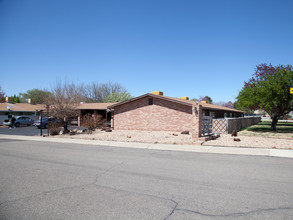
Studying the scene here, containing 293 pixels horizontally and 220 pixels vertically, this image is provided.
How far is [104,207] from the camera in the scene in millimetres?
4535

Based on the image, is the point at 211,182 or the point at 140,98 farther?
the point at 140,98

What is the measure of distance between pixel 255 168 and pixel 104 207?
564 cm

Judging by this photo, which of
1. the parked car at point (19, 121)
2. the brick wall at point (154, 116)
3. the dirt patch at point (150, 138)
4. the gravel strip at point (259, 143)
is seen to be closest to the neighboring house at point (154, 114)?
the brick wall at point (154, 116)

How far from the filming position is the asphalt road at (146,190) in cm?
431

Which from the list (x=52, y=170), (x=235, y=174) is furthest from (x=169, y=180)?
(x=52, y=170)

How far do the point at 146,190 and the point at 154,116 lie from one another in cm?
2020

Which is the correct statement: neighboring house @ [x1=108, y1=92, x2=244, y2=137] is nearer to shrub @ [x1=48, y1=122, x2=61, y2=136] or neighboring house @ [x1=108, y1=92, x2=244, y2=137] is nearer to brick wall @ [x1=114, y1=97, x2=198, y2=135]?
brick wall @ [x1=114, y1=97, x2=198, y2=135]

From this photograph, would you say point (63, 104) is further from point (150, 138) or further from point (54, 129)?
point (150, 138)

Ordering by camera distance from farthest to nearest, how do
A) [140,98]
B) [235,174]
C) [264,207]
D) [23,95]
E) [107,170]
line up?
[23,95]
[140,98]
[107,170]
[235,174]
[264,207]

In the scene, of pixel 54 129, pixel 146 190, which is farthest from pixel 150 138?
pixel 146 190

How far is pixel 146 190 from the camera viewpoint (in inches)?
218

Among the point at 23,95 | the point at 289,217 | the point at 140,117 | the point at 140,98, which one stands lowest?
the point at 289,217

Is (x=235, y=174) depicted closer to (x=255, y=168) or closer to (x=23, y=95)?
(x=255, y=168)

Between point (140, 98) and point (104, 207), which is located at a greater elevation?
point (140, 98)
